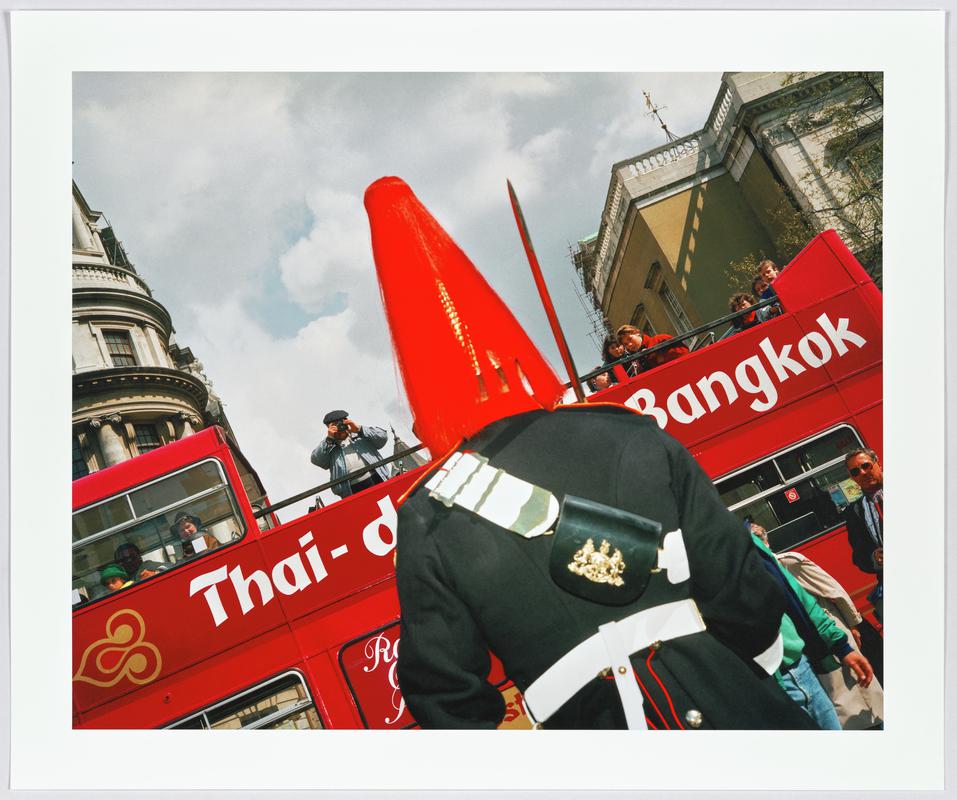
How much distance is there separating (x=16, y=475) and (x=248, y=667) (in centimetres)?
146

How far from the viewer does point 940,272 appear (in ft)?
9.77

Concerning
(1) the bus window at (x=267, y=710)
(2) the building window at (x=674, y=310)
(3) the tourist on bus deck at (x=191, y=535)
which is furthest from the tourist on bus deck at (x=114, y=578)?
(2) the building window at (x=674, y=310)

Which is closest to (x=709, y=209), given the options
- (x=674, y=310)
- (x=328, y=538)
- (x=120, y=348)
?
(x=674, y=310)

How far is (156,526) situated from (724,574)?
3242mm

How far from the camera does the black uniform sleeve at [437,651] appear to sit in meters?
1.30

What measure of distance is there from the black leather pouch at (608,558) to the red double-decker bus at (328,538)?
239cm

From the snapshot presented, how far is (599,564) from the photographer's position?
1349 millimetres

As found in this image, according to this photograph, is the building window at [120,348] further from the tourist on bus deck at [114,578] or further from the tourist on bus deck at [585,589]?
the tourist on bus deck at [585,589]

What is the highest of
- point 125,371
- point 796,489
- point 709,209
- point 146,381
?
point 146,381

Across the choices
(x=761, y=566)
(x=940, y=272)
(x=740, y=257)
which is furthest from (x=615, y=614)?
(x=740, y=257)

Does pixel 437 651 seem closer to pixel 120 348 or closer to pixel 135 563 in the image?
pixel 135 563

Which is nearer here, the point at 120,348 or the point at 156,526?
the point at 156,526

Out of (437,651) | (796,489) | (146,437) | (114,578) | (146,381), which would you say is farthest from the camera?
(146,437)

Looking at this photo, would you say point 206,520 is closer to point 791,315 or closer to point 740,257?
point 791,315
